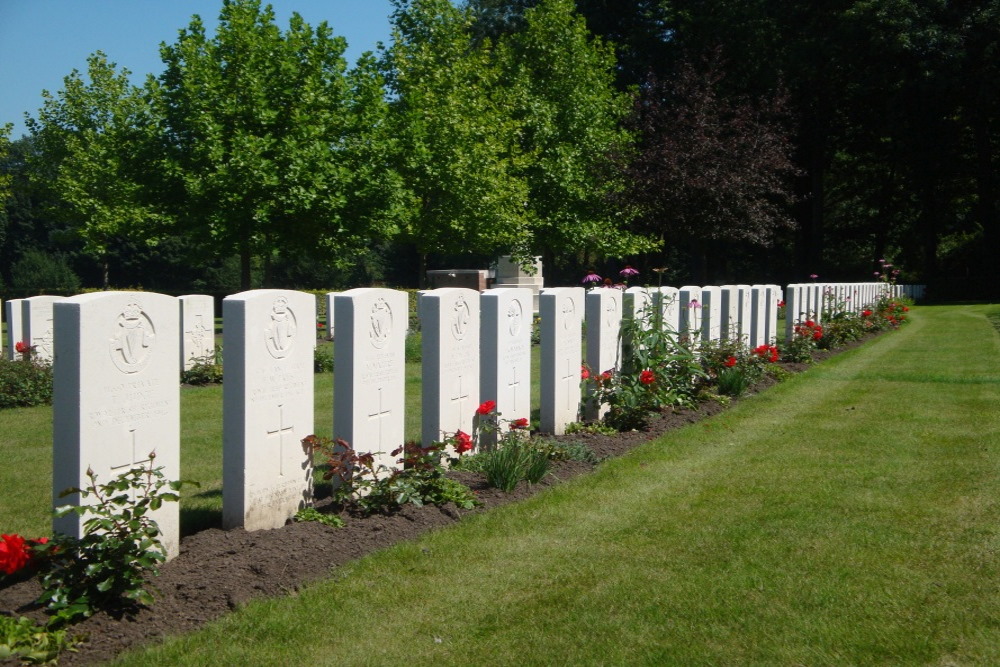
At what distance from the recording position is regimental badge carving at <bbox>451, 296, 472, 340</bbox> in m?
6.89

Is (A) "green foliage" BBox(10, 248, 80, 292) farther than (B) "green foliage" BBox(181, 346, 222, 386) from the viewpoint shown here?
Yes

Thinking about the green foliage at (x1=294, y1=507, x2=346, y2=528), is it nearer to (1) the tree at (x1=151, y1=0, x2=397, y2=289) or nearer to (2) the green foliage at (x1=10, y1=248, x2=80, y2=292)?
(1) the tree at (x1=151, y1=0, x2=397, y2=289)

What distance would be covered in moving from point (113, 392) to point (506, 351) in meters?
3.65

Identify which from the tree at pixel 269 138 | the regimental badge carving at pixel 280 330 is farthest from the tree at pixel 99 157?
the regimental badge carving at pixel 280 330

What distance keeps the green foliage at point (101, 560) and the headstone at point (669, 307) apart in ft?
21.7

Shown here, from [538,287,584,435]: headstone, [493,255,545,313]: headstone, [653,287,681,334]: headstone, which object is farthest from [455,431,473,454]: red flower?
[493,255,545,313]: headstone

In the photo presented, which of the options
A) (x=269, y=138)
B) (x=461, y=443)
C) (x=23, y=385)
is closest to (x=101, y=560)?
(x=461, y=443)

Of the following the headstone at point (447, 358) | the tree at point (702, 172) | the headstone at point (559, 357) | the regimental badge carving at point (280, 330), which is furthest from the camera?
the tree at point (702, 172)

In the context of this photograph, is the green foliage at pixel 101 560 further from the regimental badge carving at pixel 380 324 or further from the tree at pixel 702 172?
the tree at pixel 702 172

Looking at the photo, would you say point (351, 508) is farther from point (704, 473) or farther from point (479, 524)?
point (704, 473)

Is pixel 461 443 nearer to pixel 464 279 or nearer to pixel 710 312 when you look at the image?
pixel 710 312

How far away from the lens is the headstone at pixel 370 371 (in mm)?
5941

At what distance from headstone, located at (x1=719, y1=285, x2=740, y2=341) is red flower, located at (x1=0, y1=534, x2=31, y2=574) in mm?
9634

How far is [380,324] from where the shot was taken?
20.4 ft
